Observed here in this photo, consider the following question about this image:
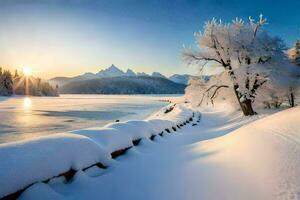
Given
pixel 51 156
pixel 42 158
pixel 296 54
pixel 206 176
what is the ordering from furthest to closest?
1. pixel 296 54
2. pixel 206 176
3. pixel 51 156
4. pixel 42 158

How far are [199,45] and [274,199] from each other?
2090 centimetres

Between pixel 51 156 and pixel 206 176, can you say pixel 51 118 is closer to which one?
pixel 51 156

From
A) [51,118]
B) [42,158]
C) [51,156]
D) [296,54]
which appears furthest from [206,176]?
[51,118]

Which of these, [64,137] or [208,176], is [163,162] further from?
[64,137]

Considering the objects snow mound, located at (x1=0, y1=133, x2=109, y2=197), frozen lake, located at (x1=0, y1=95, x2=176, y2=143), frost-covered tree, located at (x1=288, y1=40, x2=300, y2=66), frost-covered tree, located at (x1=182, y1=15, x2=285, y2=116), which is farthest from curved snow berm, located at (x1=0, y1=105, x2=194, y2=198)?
frost-covered tree, located at (x1=288, y1=40, x2=300, y2=66)

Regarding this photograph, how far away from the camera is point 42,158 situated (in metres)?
3.75

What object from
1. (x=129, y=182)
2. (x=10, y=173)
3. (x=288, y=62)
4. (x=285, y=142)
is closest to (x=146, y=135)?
(x=129, y=182)

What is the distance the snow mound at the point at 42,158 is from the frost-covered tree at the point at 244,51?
58.9 ft

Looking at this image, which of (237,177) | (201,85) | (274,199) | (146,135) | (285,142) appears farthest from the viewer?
(201,85)

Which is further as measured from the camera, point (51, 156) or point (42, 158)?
point (51, 156)

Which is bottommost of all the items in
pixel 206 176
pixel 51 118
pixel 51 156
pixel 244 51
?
pixel 51 118

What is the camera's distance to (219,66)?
23188 mm

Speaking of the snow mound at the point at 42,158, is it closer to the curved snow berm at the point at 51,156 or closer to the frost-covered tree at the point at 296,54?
the curved snow berm at the point at 51,156

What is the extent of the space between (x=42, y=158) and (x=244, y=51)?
2006 cm
